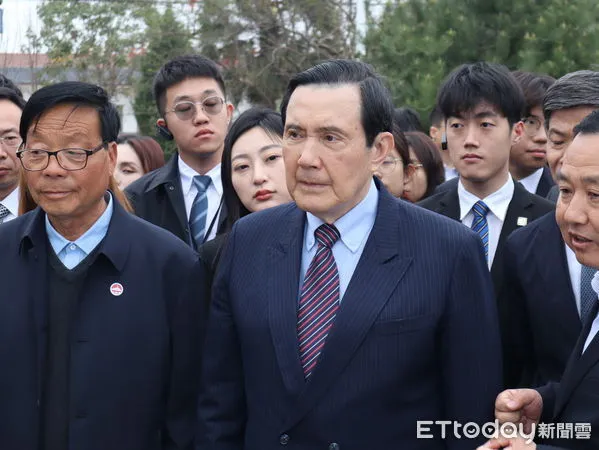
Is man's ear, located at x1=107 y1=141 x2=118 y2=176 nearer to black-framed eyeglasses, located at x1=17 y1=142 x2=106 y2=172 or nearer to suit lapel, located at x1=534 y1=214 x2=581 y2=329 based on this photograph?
black-framed eyeglasses, located at x1=17 y1=142 x2=106 y2=172

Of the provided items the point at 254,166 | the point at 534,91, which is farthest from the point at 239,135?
the point at 534,91

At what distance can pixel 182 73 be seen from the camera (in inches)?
244

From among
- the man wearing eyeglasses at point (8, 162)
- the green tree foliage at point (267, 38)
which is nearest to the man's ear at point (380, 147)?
the man wearing eyeglasses at point (8, 162)

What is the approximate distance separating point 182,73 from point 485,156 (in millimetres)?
2016

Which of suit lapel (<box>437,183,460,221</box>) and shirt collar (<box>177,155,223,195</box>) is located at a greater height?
shirt collar (<box>177,155,223,195</box>)

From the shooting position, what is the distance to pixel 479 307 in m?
3.33

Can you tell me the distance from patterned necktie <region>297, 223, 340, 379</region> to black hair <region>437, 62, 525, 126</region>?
209 cm

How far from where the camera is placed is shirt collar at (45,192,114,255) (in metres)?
3.88

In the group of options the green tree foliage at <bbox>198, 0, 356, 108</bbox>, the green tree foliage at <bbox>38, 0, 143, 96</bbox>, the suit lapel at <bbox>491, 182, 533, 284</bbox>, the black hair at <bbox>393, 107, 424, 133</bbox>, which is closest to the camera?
the suit lapel at <bbox>491, 182, 533, 284</bbox>

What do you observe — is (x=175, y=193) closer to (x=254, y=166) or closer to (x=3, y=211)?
(x=3, y=211)

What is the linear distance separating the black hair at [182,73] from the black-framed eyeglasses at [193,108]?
0.15m

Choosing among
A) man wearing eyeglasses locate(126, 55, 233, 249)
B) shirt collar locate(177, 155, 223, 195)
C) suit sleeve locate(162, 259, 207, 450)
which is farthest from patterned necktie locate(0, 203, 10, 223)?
suit sleeve locate(162, 259, 207, 450)

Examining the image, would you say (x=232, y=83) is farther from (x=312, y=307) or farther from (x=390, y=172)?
(x=312, y=307)

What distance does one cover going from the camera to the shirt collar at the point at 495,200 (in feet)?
16.6
